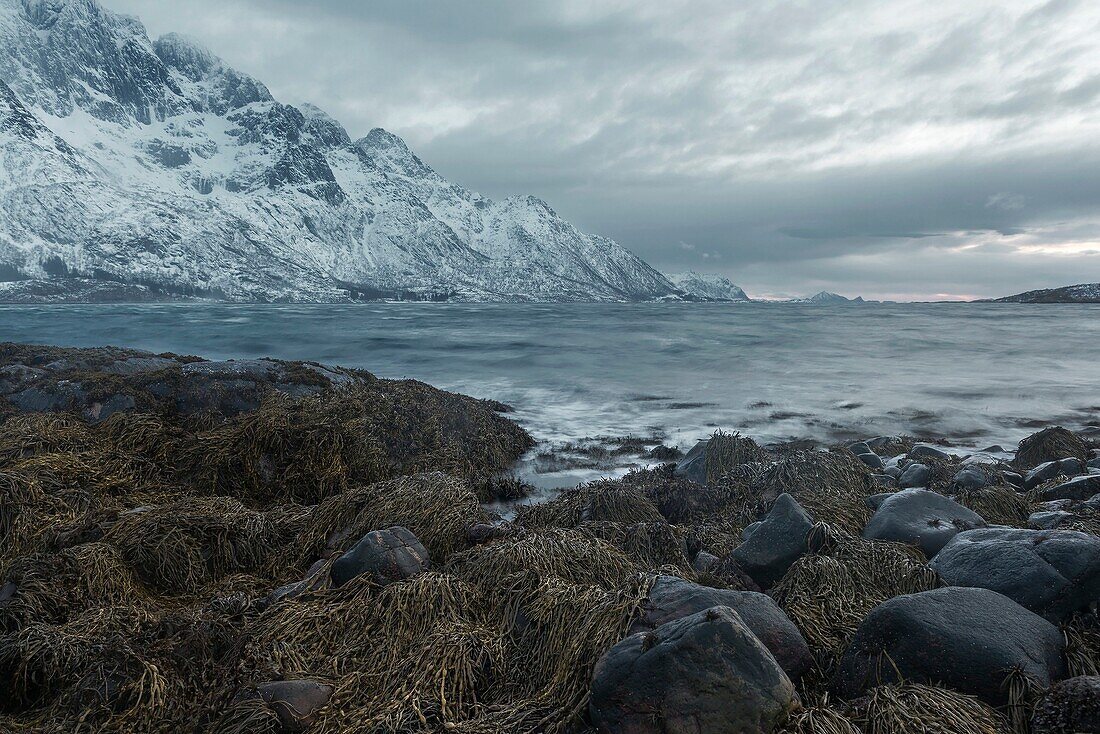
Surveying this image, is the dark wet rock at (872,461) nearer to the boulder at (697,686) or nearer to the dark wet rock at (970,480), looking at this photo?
the dark wet rock at (970,480)

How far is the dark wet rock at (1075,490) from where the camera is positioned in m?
5.48

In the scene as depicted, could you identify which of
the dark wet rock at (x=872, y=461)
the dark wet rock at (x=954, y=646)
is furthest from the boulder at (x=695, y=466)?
the dark wet rock at (x=954, y=646)

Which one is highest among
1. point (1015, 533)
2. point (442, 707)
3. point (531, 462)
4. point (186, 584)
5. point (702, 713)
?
point (1015, 533)

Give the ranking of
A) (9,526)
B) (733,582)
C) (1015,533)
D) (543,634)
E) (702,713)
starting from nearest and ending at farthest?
(702,713) → (543,634) → (1015,533) → (733,582) → (9,526)

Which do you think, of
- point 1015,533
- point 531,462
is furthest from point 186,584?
point 531,462

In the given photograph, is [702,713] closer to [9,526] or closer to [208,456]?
[9,526]

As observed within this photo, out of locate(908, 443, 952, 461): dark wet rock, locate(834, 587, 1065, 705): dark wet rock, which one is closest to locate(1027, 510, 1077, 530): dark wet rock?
locate(834, 587, 1065, 705): dark wet rock

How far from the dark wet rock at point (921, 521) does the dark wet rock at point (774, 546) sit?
0.73 metres

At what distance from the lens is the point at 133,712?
8.23 ft

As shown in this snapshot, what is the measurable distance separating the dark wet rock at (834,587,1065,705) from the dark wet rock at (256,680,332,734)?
227cm

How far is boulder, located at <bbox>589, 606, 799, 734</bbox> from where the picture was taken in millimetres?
2100

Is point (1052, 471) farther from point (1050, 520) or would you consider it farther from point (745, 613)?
point (745, 613)

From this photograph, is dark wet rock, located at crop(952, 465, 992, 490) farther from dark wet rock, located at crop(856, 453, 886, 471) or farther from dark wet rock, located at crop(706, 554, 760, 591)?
dark wet rock, located at crop(706, 554, 760, 591)

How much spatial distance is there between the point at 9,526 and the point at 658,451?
824 cm
